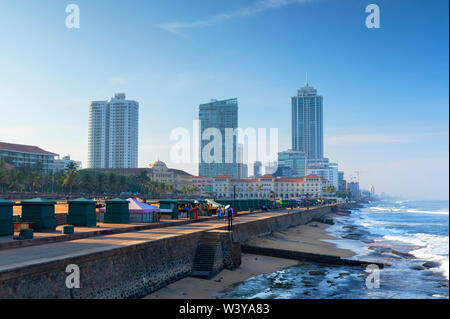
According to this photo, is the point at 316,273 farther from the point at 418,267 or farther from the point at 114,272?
the point at 114,272

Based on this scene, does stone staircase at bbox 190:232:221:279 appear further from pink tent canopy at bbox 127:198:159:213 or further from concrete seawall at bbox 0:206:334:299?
pink tent canopy at bbox 127:198:159:213

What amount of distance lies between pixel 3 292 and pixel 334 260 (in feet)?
78.3

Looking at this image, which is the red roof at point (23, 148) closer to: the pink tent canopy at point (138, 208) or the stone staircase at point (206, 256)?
the pink tent canopy at point (138, 208)

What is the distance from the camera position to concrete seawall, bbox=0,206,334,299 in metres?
12.2

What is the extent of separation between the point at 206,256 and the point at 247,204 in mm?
38103

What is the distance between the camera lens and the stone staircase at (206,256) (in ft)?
72.4

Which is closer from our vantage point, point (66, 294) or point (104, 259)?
point (66, 294)

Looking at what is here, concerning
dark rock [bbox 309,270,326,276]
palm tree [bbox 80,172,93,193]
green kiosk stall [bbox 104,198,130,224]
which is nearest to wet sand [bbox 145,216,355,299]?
dark rock [bbox 309,270,326,276]

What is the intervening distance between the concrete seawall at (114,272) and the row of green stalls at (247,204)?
30426 mm

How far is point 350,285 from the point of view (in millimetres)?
22875

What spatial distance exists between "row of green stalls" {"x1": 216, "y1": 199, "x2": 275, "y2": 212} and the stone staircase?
1115 inches
